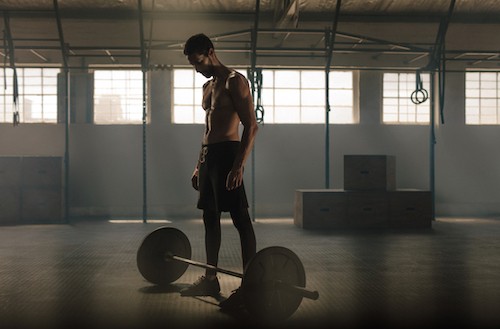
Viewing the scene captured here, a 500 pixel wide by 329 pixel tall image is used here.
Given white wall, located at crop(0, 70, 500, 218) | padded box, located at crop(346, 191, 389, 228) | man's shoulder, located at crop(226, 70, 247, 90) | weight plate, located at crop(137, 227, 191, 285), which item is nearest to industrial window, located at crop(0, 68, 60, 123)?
white wall, located at crop(0, 70, 500, 218)

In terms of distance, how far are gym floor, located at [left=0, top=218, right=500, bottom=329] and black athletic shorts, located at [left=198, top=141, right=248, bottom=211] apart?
483 mm

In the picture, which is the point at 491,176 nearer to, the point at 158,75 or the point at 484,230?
the point at 484,230

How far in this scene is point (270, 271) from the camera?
2.54 m

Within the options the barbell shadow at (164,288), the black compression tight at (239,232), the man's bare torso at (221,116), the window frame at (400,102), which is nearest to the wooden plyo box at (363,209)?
the window frame at (400,102)

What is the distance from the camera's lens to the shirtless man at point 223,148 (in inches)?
111

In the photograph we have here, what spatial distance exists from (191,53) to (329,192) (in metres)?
4.17

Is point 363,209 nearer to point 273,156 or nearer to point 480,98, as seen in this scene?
point 273,156

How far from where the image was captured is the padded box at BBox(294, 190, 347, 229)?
6758 millimetres

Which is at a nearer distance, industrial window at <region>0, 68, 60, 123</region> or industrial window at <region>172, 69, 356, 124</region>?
industrial window at <region>0, 68, 60, 123</region>

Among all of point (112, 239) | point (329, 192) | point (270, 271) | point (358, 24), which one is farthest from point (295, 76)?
point (270, 271)

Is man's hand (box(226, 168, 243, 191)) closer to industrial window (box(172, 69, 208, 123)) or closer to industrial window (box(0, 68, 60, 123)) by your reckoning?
industrial window (box(172, 69, 208, 123))

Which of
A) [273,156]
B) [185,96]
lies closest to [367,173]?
[273,156]

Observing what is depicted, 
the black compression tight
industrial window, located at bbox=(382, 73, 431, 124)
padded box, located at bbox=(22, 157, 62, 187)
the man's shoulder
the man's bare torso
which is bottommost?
the black compression tight

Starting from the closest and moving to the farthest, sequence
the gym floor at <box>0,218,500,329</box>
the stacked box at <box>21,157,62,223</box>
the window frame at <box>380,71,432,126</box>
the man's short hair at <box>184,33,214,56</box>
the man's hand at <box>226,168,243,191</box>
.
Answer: the gym floor at <box>0,218,500,329</box> < the man's hand at <box>226,168,243,191</box> < the man's short hair at <box>184,33,214,56</box> < the stacked box at <box>21,157,62,223</box> < the window frame at <box>380,71,432,126</box>
